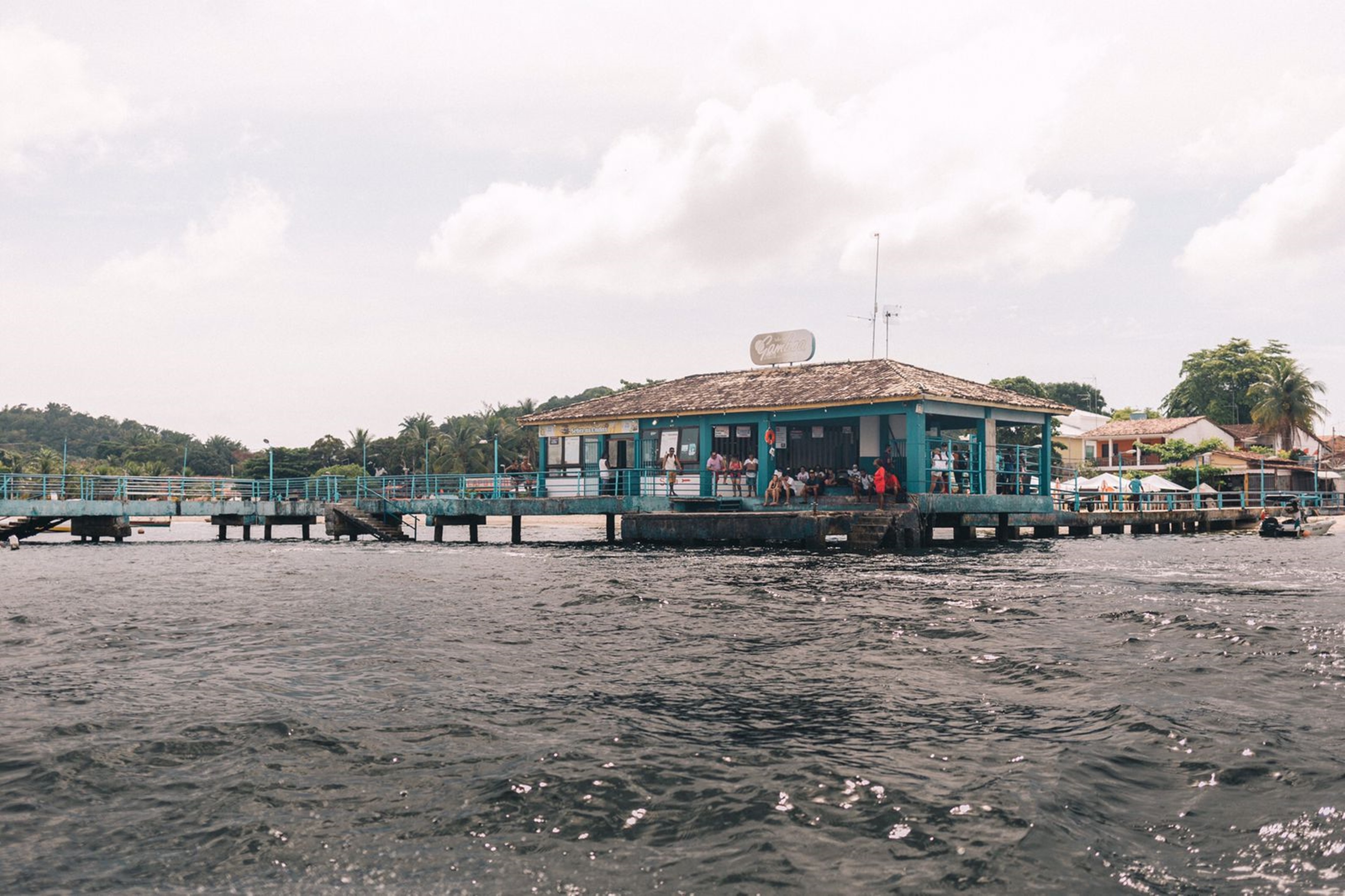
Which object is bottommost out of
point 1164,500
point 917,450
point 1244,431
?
point 1164,500

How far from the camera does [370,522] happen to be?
34.2m

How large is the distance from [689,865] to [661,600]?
9.86 metres

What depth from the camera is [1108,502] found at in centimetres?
3891

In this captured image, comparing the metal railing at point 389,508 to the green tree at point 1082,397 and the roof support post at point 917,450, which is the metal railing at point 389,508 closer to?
the roof support post at point 917,450

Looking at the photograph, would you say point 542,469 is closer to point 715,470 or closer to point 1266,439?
point 715,470

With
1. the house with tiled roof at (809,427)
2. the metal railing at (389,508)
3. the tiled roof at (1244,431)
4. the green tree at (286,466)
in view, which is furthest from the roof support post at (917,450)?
the green tree at (286,466)

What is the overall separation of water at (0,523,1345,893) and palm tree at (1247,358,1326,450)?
62504mm

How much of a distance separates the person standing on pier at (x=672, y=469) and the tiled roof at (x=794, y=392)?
1632 mm

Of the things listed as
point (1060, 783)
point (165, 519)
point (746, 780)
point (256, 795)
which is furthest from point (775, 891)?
point (165, 519)

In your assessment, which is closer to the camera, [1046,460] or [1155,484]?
[1046,460]

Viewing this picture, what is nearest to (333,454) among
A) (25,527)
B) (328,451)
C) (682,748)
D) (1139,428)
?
(328,451)

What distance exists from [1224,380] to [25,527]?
7980 cm

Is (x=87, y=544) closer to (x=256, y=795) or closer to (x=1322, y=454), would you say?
(x=256, y=795)

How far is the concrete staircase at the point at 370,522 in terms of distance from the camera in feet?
111
